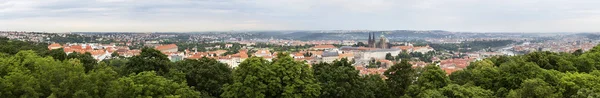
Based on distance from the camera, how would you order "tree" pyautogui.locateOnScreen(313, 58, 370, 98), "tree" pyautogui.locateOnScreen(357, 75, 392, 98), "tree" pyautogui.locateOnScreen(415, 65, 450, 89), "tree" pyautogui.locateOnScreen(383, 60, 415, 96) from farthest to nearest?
"tree" pyautogui.locateOnScreen(383, 60, 415, 96), "tree" pyautogui.locateOnScreen(357, 75, 392, 98), "tree" pyautogui.locateOnScreen(415, 65, 450, 89), "tree" pyautogui.locateOnScreen(313, 58, 370, 98)

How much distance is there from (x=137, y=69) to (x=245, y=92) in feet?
23.4

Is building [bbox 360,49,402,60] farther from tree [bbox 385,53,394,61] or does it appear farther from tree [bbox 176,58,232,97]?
tree [bbox 176,58,232,97]

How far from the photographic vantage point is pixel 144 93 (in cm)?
1656

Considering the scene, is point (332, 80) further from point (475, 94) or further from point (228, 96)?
point (475, 94)

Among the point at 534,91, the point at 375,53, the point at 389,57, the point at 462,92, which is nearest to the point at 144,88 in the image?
the point at 462,92

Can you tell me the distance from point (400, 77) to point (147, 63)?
1219cm

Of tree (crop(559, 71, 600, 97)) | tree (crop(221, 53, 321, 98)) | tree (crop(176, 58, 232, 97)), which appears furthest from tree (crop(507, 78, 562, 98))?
tree (crop(176, 58, 232, 97))

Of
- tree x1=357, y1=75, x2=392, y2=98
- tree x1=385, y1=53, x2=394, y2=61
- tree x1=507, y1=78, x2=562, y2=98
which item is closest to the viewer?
tree x1=507, y1=78, x2=562, y2=98

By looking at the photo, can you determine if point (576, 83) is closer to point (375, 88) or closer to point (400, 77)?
point (400, 77)

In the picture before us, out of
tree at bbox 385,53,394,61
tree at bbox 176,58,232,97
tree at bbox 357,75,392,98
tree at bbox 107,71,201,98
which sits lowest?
tree at bbox 385,53,394,61

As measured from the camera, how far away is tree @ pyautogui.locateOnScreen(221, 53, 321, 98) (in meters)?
19.3

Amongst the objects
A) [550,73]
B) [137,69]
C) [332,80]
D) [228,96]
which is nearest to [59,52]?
[137,69]

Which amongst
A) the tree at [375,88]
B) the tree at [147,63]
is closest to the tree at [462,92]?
the tree at [375,88]

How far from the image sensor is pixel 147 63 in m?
23.9
